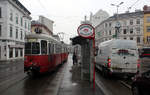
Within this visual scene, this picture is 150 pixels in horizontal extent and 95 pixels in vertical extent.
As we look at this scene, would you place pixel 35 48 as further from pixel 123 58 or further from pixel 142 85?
pixel 142 85

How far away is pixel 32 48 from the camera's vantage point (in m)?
9.68

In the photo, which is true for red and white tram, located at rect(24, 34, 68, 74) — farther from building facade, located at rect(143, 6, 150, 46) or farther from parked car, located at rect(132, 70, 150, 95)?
building facade, located at rect(143, 6, 150, 46)

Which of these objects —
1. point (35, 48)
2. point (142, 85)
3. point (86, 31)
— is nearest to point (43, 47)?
point (35, 48)

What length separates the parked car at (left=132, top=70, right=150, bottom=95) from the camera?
4.66 m

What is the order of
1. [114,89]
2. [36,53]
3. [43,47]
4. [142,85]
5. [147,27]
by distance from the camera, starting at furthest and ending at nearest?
Answer: [147,27] < [43,47] < [36,53] < [114,89] < [142,85]

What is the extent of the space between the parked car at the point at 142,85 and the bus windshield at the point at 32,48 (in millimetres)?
6530

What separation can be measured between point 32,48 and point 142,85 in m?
7.25

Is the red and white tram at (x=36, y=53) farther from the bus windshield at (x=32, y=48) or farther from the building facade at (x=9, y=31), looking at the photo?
the building facade at (x=9, y=31)

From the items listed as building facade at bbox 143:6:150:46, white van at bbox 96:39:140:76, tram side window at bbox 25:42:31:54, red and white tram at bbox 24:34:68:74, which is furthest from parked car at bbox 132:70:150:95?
building facade at bbox 143:6:150:46

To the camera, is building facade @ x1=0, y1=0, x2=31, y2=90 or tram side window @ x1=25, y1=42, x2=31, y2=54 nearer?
tram side window @ x1=25, y1=42, x2=31, y2=54

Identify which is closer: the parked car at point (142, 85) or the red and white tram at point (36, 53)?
the parked car at point (142, 85)

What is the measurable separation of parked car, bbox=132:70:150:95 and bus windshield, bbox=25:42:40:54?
21.4 ft

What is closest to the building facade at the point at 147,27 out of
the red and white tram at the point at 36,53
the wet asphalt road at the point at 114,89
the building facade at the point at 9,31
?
the building facade at the point at 9,31

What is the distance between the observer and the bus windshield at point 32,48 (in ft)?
31.6
